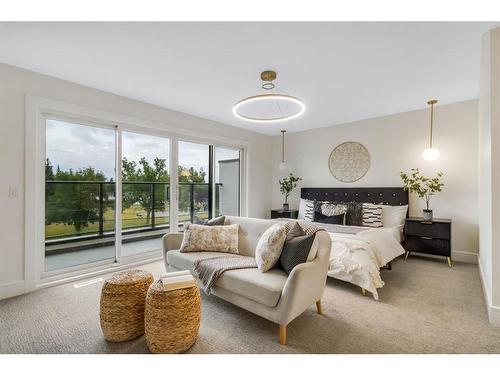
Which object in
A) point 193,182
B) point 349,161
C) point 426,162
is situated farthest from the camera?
point 349,161

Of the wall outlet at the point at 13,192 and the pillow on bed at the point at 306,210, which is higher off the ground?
the wall outlet at the point at 13,192

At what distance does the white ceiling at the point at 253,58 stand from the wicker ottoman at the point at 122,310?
2.07m

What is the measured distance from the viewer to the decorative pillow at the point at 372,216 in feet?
13.1

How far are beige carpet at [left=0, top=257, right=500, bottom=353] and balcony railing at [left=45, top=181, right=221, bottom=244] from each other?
79 cm

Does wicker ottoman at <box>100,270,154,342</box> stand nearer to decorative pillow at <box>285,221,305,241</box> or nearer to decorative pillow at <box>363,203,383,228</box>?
decorative pillow at <box>285,221,305,241</box>

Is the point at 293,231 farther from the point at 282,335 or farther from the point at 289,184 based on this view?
the point at 289,184

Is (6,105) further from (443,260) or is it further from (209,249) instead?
(443,260)

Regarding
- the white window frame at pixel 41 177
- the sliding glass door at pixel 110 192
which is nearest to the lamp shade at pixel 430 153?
the sliding glass door at pixel 110 192

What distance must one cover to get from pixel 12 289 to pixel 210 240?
2124 millimetres

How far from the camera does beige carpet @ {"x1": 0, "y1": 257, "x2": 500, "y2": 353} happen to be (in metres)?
1.77

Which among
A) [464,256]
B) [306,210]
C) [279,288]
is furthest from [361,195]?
[279,288]

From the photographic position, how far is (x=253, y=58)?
2.47m

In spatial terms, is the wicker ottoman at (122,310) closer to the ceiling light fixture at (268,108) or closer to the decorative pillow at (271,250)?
the decorative pillow at (271,250)
